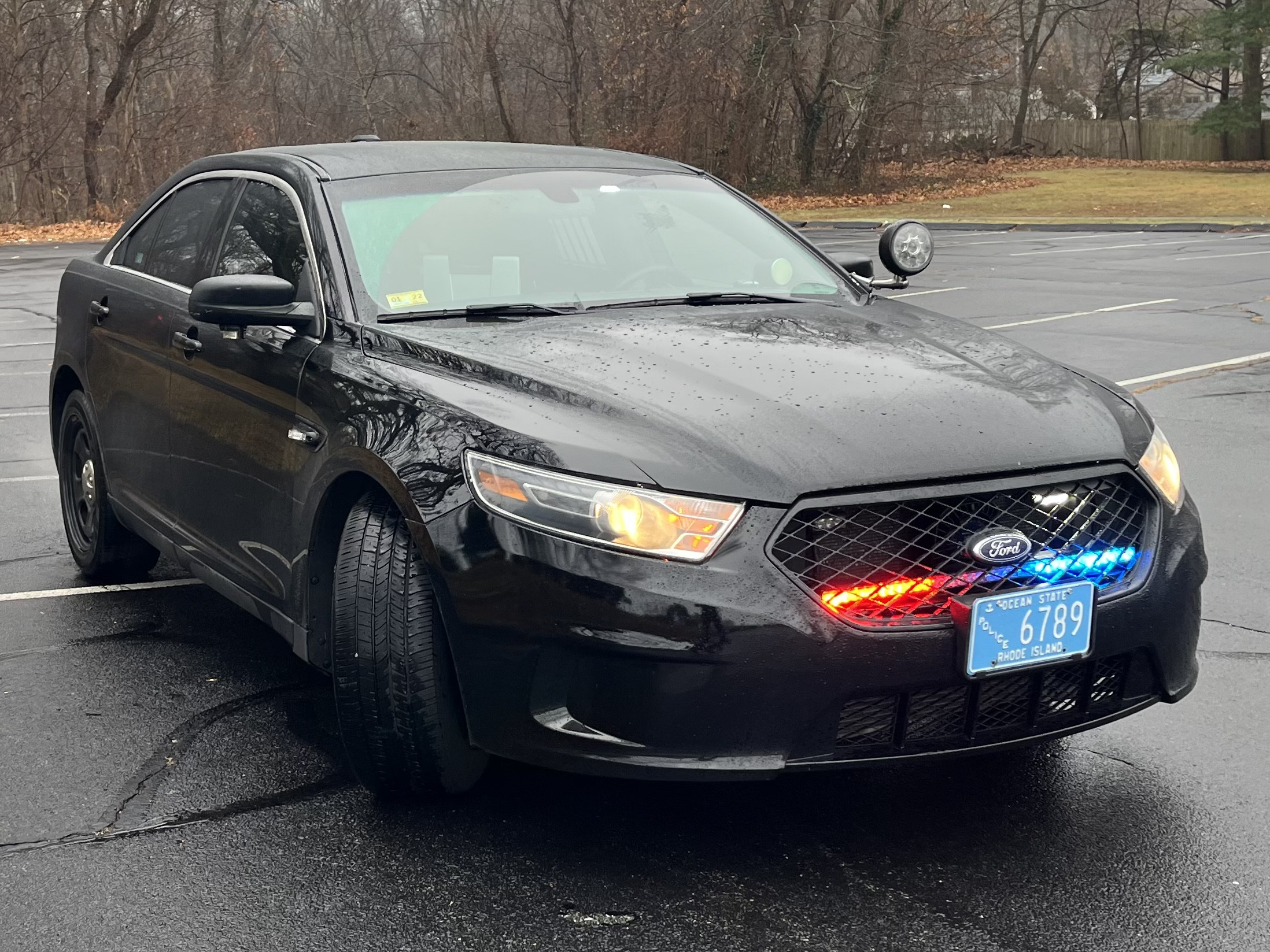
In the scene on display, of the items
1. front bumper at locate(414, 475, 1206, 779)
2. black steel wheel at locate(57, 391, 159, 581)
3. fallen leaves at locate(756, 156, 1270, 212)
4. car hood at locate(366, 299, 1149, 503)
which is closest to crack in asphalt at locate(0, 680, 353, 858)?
front bumper at locate(414, 475, 1206, 779)

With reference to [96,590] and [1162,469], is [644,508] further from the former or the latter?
[96,590]

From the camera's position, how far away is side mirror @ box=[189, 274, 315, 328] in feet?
13.1

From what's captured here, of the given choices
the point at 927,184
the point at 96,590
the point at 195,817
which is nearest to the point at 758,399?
the point at 195,817

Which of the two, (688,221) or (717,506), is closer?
(717,506)

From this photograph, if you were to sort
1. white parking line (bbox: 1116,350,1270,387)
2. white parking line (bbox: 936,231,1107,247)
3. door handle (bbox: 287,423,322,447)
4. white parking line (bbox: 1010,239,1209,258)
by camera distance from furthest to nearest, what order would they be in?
white parking line (bbox: 936,231,1107,247) → white parking line (bbox: 1010,239,1209,258) → white parking line (bbox: 1116,350,1270,387) → door handle (bbox: 287,423,322,447)

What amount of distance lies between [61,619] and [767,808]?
2.95m

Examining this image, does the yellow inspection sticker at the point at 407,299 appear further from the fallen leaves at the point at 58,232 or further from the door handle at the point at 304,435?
the fallen leaves at the point at 58,232

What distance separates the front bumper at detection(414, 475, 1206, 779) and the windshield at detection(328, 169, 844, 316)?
115 cm

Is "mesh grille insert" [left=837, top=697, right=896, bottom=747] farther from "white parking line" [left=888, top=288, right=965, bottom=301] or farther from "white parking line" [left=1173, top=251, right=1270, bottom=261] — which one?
"white parking line" [left=1173, top=251, right=1270, bottom=261]

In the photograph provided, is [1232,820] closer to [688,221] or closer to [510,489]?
[510,489]

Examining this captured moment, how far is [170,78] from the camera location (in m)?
38.6

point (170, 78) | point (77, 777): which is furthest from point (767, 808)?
point (170, 78)

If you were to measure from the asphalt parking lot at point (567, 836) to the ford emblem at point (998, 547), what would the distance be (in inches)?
27.6

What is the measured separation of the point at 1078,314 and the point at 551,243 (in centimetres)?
1058
